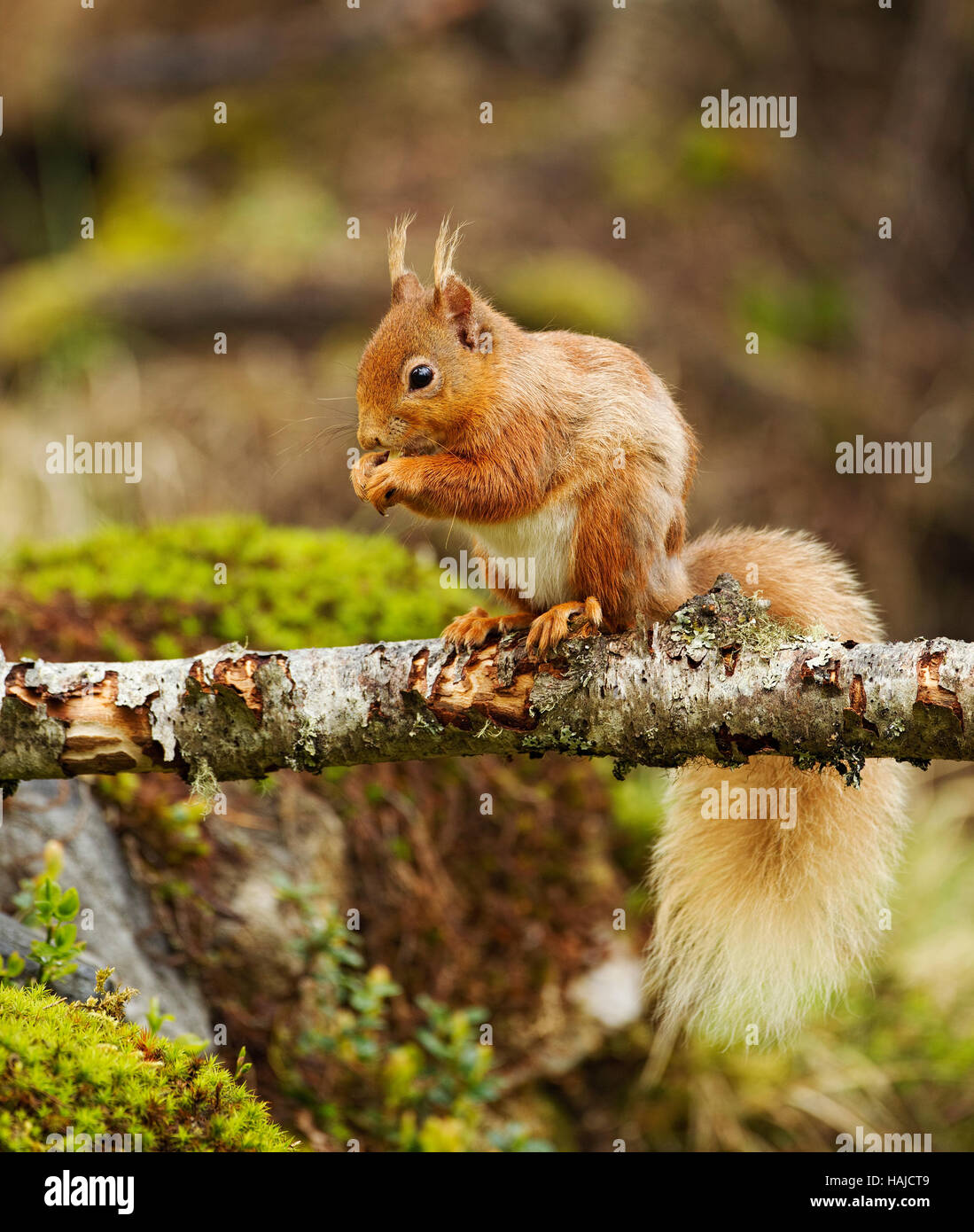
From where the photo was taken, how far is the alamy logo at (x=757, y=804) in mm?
2934

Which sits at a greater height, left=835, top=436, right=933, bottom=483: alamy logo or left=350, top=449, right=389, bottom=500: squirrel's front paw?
left=835, top=436, right=933, bottom=483: alamy logo

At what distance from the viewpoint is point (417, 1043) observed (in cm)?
375

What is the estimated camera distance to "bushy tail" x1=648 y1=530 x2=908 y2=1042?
288 cm

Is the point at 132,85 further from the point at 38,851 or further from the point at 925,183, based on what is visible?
the point at 38,851

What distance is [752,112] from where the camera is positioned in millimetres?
10141

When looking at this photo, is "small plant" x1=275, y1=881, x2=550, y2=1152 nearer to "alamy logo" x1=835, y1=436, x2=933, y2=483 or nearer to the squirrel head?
the squirrel head

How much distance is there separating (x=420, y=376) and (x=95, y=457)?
4.89m

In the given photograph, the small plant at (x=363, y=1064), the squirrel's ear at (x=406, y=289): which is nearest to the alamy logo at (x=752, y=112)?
the squirrel's ear at (x=406, y=289)

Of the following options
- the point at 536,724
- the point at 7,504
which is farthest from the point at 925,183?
Answer: the point at 536,724

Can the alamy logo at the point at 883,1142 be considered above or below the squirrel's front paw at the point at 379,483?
below

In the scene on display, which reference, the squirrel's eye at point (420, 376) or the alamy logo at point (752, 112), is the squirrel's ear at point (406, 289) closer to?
the squirrel's eye at point (420, 376)

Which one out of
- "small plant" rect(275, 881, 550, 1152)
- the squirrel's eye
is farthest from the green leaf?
the squirrel's eye

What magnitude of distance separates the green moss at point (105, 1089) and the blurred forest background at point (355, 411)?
0.78 m

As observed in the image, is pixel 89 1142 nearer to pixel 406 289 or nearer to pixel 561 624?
pixel 561 624
